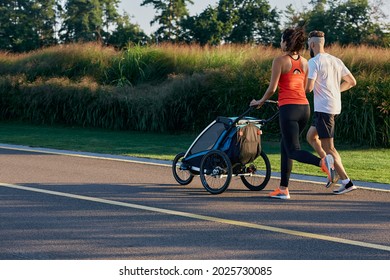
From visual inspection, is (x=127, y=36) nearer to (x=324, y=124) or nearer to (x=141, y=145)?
(x=141, y=145)

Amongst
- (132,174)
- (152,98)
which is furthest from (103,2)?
(132,174)

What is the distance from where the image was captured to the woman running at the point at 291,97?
9820 mm

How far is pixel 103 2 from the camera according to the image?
233 ft

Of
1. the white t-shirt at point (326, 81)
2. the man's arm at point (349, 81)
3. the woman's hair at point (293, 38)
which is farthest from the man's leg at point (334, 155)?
the woman's hair at point (293, 38)

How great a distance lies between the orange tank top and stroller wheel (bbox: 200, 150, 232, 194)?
3.40 ft

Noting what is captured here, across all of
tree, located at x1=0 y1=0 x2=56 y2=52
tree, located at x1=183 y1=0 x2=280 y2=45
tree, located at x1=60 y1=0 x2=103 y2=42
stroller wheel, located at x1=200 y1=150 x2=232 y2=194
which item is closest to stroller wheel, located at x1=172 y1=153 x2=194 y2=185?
stroller wheel, located at x1=200 y1=150 x2=232 y2=194

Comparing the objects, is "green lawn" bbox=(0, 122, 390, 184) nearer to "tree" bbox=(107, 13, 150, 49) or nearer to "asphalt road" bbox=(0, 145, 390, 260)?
"asphalt road" bbox=(0, 145, 390, 260)

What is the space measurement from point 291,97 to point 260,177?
1415 millimetres

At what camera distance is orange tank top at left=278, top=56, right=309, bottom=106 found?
32.4 ft

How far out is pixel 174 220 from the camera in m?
8.51

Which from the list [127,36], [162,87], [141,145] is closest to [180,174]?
[141,145]

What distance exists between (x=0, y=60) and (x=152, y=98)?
34.3ft

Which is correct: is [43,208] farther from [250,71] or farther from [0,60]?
[0,60]

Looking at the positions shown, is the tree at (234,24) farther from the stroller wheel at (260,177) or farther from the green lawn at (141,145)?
the stroller wheel at (260,177)
